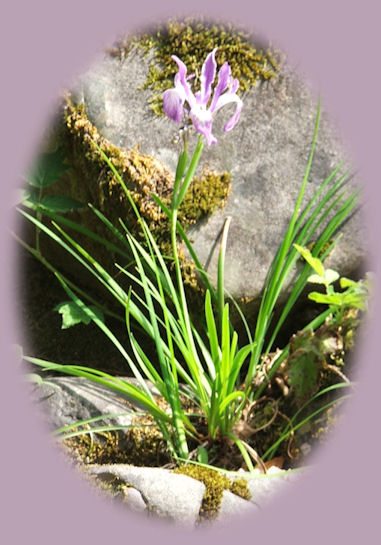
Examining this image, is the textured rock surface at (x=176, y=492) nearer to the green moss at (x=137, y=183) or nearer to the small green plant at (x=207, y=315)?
the small green plant at (x=207, y=315)

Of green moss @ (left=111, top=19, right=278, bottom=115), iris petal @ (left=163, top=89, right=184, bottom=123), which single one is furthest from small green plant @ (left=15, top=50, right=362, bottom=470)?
green moss @ (left=111, top=19, right=278, bottom=115)

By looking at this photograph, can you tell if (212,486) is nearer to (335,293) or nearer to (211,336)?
(211,336)

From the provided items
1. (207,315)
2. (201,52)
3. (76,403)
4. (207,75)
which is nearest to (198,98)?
(207,75)

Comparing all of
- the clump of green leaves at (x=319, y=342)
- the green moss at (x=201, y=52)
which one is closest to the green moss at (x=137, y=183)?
the green moss at (x=201, y=52)

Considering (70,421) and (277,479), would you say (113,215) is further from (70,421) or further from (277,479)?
(277,479)

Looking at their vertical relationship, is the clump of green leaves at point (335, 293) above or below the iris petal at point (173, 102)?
below

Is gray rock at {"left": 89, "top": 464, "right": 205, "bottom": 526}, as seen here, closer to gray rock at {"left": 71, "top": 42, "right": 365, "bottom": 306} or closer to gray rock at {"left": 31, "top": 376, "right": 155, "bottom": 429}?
gray rock at {"left": 31, "top": 376, "right": 155, "bottom": 429}
